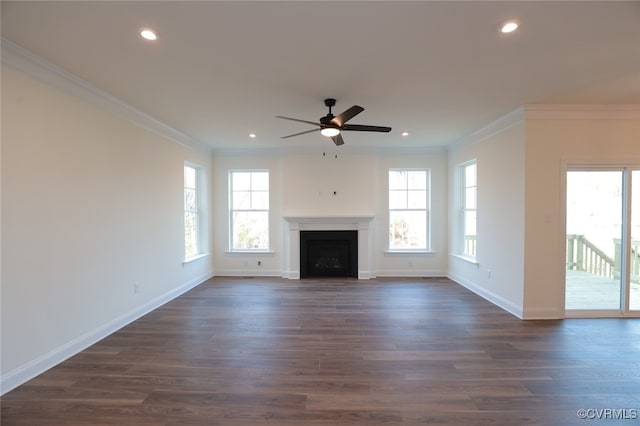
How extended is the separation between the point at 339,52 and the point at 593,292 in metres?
4.36

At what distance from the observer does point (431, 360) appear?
2.70 m

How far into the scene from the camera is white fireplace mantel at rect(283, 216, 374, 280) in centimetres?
594

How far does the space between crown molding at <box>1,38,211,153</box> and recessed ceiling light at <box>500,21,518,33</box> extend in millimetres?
3516

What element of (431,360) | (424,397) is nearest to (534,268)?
(431,360)

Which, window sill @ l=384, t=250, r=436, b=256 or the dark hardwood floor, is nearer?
the dark hardwood floor

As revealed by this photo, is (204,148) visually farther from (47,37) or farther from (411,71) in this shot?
(411,71)

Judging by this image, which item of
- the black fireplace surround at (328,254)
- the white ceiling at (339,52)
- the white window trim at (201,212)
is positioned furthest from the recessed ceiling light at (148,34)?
the black fireplace surround at (328,254)

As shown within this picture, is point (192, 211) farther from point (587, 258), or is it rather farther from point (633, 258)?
point (633, 258)

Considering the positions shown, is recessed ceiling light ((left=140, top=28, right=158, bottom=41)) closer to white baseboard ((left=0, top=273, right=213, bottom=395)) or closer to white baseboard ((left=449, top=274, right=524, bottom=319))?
white baseboard ((left=0, top=273, right=213, bottom=395))

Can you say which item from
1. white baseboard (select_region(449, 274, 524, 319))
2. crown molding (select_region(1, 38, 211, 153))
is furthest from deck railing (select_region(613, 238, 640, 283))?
crown molding (select_region(1, 38, 211, 153))

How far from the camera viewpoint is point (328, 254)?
6.12m

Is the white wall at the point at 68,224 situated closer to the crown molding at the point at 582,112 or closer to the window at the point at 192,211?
the window at the point at 192,211

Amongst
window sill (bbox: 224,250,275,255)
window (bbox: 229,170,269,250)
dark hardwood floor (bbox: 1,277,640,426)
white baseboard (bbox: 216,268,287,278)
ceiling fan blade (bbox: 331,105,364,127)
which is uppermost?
ceiling fan blade (bbox: 331,105,364,127)

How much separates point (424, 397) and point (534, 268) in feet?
8.24
